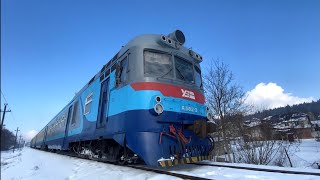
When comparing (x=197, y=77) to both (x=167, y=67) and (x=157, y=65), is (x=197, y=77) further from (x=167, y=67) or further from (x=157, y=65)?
(x=157, y=65)

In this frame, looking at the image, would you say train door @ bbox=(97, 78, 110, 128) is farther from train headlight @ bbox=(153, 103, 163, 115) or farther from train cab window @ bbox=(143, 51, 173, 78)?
train headlight @ bbox=(153, 103, 163, 115)

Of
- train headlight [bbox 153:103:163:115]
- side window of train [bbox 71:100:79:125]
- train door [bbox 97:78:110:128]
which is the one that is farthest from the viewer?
side window of train [bbox 71:100:79:125]

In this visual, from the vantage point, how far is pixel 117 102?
6.47 m

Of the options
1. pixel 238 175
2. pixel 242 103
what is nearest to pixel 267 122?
pixel 242 103

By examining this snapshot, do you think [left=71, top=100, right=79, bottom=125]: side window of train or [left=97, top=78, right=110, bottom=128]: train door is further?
[left=71, top=100, right=79, bottom=125]: side window of train

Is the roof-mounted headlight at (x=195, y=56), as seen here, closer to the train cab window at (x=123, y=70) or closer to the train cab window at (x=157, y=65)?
the train cab window at (x=157, y=65)

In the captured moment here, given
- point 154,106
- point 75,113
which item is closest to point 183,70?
point 154,106

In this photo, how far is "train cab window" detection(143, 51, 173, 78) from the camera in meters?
6.06

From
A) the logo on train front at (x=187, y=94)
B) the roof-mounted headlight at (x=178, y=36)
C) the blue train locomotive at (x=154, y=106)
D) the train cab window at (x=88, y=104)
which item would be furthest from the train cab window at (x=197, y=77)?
the train cab window at (x=88, y=104)

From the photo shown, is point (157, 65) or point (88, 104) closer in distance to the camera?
point (157, 65)

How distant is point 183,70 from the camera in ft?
22.6


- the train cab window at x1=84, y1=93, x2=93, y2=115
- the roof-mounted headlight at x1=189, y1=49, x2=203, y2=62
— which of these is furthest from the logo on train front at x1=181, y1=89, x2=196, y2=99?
the train cab window at x1=84, y1=93, x2=93, y2=115

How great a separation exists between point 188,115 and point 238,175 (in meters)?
2.09

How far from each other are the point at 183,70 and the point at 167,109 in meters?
1.57
